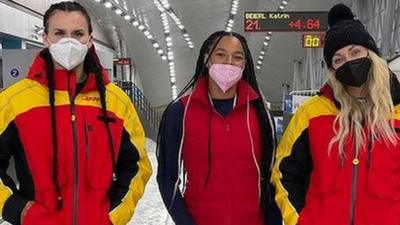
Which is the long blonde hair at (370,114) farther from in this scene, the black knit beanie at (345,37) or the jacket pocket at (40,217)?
the jacket pocket at (40,217)

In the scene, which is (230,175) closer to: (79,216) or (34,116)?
(79,216)

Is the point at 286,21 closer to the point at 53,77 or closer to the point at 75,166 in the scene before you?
the point at 53,77

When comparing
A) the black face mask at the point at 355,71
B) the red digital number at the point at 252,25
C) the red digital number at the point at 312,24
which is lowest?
the black face mask at the point at 355,71

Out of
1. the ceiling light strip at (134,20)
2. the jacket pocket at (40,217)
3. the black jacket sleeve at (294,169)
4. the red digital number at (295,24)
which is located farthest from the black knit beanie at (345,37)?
the ceiling light strip at (134,20)

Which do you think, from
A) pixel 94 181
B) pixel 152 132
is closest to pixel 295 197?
pixel 94 181

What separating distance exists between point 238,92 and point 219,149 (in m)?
0.28

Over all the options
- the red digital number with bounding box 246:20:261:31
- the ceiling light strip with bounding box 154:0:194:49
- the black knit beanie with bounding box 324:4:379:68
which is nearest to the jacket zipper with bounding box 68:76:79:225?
the black knit beanie with bounding box 324:4:379:68

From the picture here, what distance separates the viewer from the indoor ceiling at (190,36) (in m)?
18.3

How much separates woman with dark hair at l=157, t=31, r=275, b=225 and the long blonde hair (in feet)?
1.30

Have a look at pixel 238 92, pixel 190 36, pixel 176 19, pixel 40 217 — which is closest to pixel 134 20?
pixel 176 19

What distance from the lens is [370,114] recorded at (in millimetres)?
2184

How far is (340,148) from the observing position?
2.14 metres

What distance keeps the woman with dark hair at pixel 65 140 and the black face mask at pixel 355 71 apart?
863 millimetres

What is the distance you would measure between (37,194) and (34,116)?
29cm
